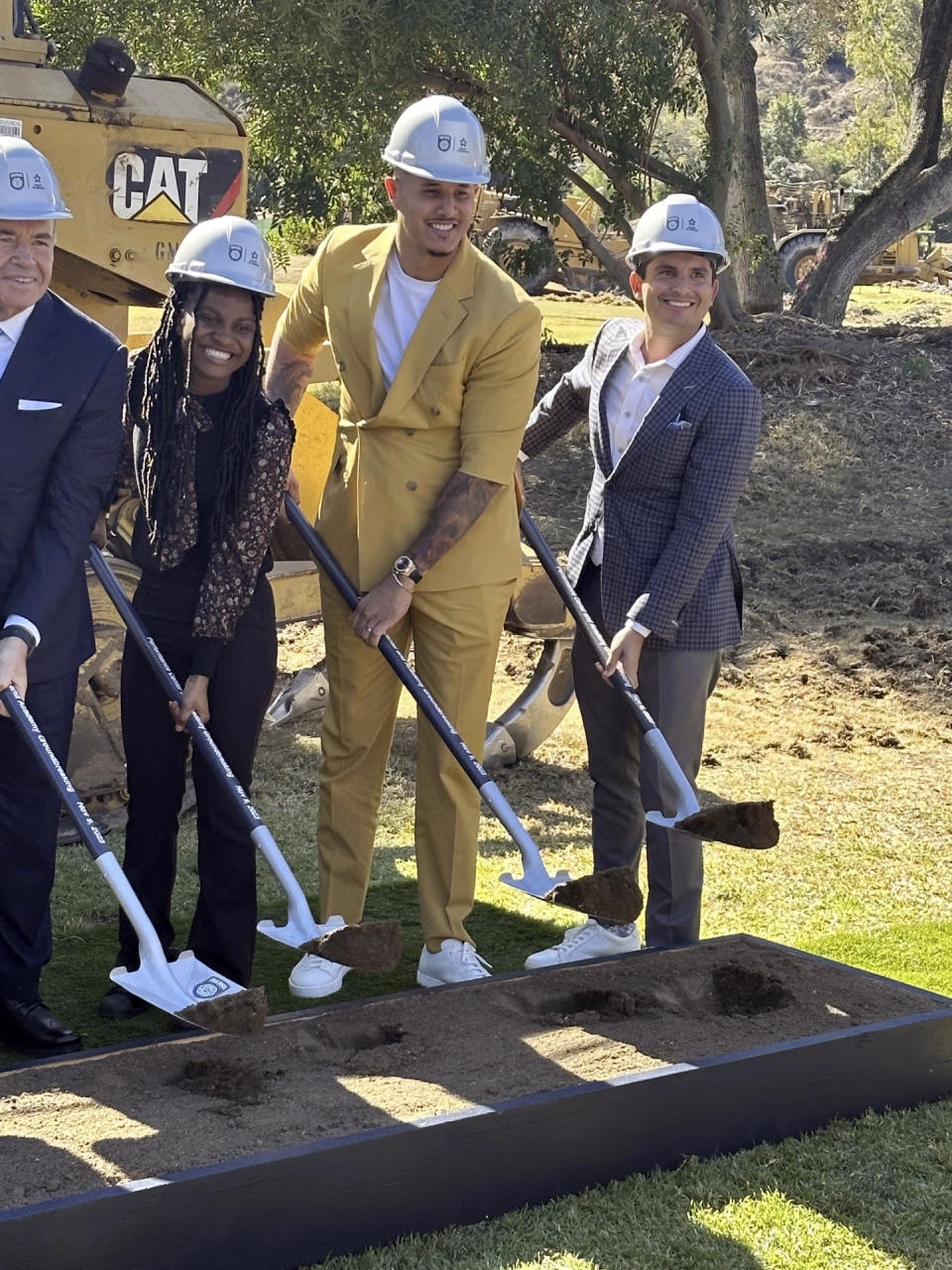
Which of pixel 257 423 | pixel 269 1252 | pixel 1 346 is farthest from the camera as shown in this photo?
pixel 257 423

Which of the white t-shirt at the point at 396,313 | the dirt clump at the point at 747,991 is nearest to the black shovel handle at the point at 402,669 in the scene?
the white t-shirt at the point at 396,313

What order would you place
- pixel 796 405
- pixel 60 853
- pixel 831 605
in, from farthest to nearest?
pixel 796 405
pixel 831 605
pixel 60 853

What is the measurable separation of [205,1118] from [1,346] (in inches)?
66.8

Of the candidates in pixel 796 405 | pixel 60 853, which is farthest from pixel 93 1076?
pixel 796 405

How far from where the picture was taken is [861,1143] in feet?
13.3

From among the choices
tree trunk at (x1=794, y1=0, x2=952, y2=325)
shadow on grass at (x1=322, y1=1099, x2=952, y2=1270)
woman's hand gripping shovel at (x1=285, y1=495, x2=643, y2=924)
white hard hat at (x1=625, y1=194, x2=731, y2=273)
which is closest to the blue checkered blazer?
white hard hat at (x1=625, y1=194, x2=731, y2=273)

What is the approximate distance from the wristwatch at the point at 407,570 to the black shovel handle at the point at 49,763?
3.16ft

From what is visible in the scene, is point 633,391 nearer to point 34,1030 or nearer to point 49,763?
point 49,763

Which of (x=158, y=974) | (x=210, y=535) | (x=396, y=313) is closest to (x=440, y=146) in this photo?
(x=396, y=313)

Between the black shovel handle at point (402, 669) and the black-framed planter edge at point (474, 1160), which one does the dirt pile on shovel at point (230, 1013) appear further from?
the black shovel handle at point (402, 669)

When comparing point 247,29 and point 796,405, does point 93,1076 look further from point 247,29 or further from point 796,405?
point 796,405

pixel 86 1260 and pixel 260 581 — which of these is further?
pixel 260 581

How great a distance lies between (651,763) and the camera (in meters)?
4.70

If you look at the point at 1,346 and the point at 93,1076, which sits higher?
the point at 1,346
